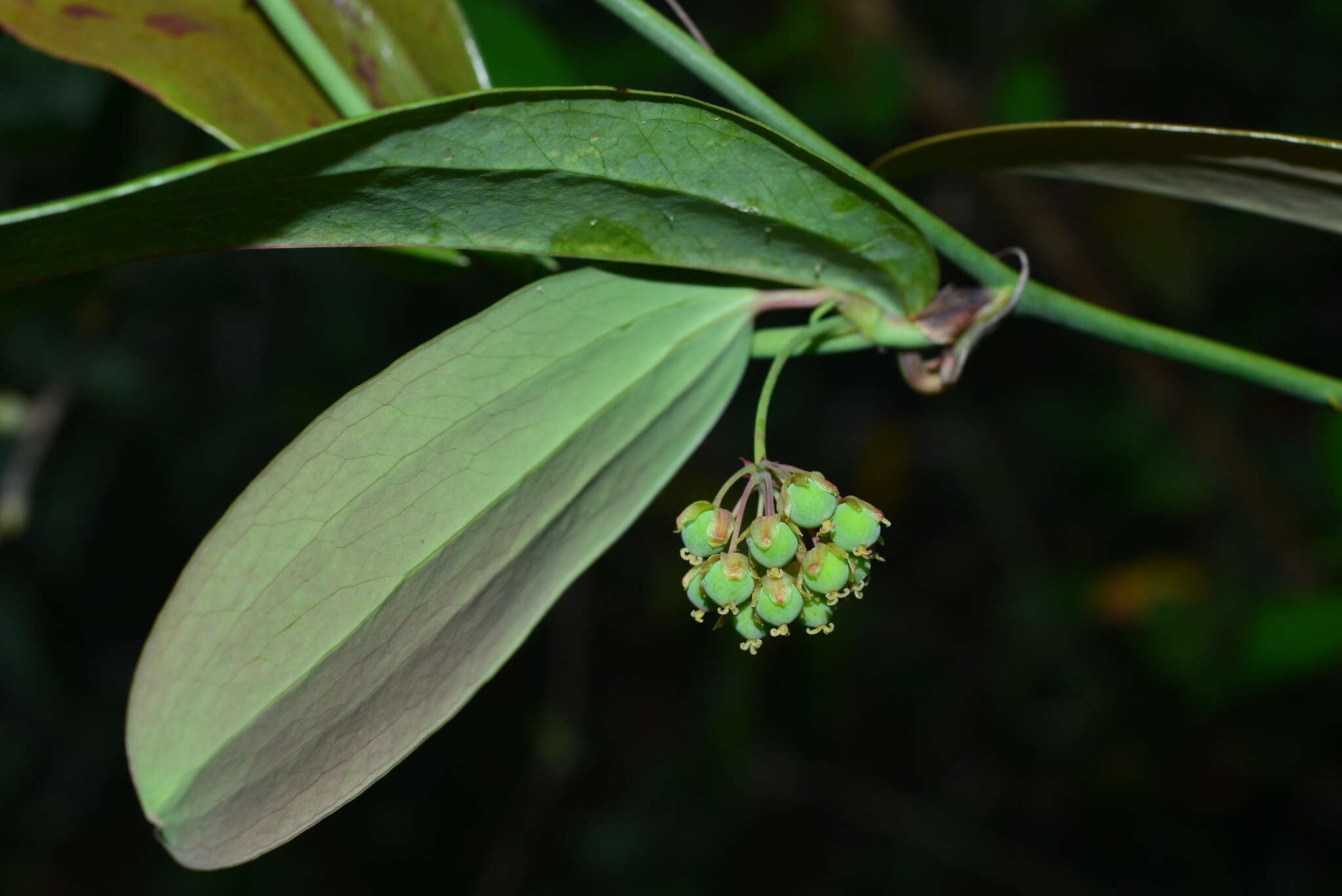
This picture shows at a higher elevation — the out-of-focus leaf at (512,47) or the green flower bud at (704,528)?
the out-of-focus leaf at (512,47)

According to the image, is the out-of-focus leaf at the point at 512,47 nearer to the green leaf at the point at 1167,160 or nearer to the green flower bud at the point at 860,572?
the green leaf at the point at 1167,160

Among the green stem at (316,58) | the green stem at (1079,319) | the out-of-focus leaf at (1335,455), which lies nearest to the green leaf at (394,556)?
the green stem at (1079,319)

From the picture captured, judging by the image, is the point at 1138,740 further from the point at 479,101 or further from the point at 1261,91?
the point at 479,101

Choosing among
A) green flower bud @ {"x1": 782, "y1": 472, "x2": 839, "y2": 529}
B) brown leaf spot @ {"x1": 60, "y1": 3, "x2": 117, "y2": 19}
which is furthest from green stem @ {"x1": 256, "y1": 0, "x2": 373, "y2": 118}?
green flower bud @ {"x1": 782, "y1": 472, "x2": 839, "y2": 529}

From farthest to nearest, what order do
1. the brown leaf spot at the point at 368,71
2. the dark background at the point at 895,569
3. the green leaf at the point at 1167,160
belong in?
the dark background at the point at 895,569 < the brown leaf spot at the point at 368,71 < the green leaf at the point at 1167,160

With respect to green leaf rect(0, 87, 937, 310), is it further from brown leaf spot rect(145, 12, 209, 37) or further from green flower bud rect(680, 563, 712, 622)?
brown leaf spot rect(145, 12, 209, 37)
